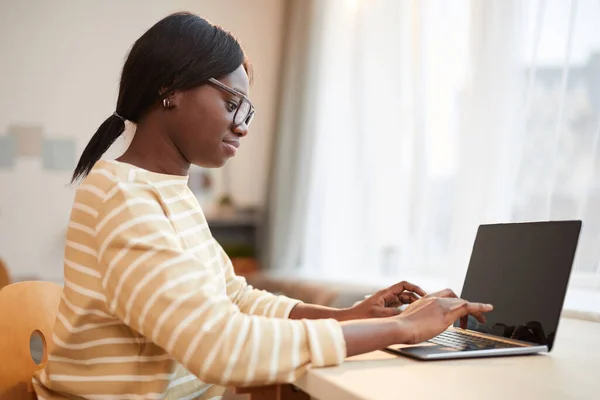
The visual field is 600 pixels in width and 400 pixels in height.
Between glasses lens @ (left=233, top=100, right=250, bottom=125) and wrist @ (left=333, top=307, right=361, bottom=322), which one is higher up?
glasses lens @ (left=233, top=100, right=250, bottom=125)

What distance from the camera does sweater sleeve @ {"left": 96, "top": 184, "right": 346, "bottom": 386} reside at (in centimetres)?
93

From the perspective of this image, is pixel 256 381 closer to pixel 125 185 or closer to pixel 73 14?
pixel 125 185

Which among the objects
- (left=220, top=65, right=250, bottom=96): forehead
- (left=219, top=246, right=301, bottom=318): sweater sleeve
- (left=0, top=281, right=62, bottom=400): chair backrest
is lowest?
(left=0, top=281, right=62, bottom=400): chair backrest

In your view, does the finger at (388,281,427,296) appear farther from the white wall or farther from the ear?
the white wall

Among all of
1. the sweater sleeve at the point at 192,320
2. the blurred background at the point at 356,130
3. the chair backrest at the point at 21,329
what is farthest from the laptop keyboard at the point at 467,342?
the blurred background at the point at 356,130

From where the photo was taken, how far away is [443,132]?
2.87m

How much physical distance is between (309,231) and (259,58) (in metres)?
1.06

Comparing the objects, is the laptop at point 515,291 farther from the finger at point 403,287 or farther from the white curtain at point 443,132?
the white curtain at point 443,132

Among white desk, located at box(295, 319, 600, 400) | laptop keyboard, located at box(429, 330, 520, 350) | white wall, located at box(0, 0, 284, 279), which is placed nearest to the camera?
white desk, located at box(295, 319, 600, 400)

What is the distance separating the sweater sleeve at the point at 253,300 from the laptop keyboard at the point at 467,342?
1.09ft

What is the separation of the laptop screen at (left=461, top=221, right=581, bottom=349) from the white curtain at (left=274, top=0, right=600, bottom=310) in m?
0.74

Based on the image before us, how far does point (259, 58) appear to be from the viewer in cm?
404

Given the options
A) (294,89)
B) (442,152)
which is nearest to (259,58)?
(294,89)

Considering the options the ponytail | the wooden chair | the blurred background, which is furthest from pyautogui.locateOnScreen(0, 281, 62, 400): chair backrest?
the blurred background
